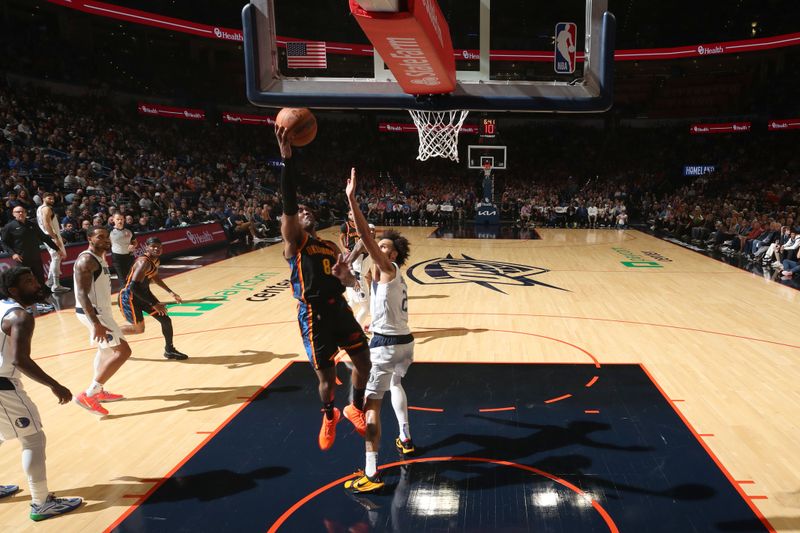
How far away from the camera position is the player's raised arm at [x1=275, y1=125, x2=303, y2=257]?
3.31 meters

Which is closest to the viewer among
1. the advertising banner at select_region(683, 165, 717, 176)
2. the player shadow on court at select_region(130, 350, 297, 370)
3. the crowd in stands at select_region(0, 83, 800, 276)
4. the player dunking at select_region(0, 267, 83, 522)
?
the player dunking at select_region(0, 267, 83, 522)

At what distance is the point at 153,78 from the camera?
28453 millimetres

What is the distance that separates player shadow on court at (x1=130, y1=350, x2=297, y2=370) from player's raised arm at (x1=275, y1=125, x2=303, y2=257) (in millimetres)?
3432

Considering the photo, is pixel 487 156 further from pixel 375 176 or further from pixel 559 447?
pixel 559 447

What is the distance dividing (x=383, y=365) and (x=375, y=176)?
30.7m

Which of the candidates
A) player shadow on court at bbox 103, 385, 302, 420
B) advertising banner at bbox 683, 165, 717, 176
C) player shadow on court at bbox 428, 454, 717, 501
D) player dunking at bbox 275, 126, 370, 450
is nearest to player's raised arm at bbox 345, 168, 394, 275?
player dunking at bbox 275, 126, 370, 450

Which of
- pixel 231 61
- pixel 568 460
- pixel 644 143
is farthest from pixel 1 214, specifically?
pixel 644 143

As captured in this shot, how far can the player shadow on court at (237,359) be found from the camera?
6.68 m

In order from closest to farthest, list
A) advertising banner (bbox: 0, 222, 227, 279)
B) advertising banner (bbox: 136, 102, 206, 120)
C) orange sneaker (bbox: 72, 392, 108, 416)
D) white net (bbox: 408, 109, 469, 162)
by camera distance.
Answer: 1. orange sneaker (bbox: 72, 392, 108, 416)
2. white net (bbox: 408, 109, 469, 162)
3. advertising banner (bbox: 0, 222, 227, 279)
4. advertising banner (bbox: 136, 102, 206, 120)

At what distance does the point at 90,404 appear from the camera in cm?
509

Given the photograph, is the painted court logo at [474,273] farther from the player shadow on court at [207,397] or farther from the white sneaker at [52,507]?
the white sneaker at [52,507]

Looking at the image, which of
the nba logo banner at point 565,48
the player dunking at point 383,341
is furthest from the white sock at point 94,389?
the nba logo banner at point 565,48

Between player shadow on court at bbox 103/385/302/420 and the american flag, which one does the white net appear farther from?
player shadow on court at bbox 103/385/302/420

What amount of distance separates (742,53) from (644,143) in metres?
6.70
